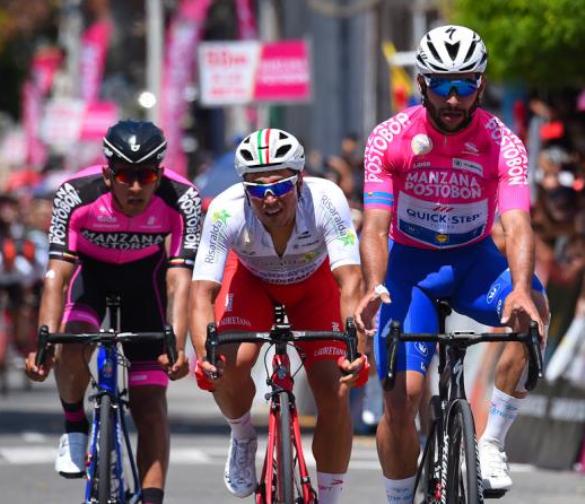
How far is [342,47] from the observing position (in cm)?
4194

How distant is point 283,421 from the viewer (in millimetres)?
9180

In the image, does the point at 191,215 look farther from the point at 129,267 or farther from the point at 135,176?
the point at 129,267

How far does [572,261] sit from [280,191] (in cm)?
733

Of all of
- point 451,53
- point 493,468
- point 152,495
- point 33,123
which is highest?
point 451,53

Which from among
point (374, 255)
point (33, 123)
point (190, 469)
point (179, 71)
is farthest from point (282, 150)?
point (33, 123)

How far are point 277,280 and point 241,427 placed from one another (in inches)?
32.2

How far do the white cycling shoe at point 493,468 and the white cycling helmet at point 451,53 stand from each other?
5.78ft

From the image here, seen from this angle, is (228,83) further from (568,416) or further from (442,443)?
(442,443)

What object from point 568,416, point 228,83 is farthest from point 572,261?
point 228,83

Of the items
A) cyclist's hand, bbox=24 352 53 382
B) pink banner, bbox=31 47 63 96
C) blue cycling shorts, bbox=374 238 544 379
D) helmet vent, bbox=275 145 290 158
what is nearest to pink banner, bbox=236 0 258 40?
cyclist's hand, bbox=24 352 53 382

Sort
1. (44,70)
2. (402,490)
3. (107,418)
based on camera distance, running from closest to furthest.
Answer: (402,490)
(107,418)
(44,70)

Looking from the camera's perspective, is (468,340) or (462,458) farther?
(468,340)

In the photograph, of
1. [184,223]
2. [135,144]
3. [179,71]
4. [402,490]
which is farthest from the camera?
[179,71]

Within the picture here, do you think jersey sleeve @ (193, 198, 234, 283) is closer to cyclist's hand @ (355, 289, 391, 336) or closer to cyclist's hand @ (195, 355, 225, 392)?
cyclist's hand @ (195, 355, 225, 392)
